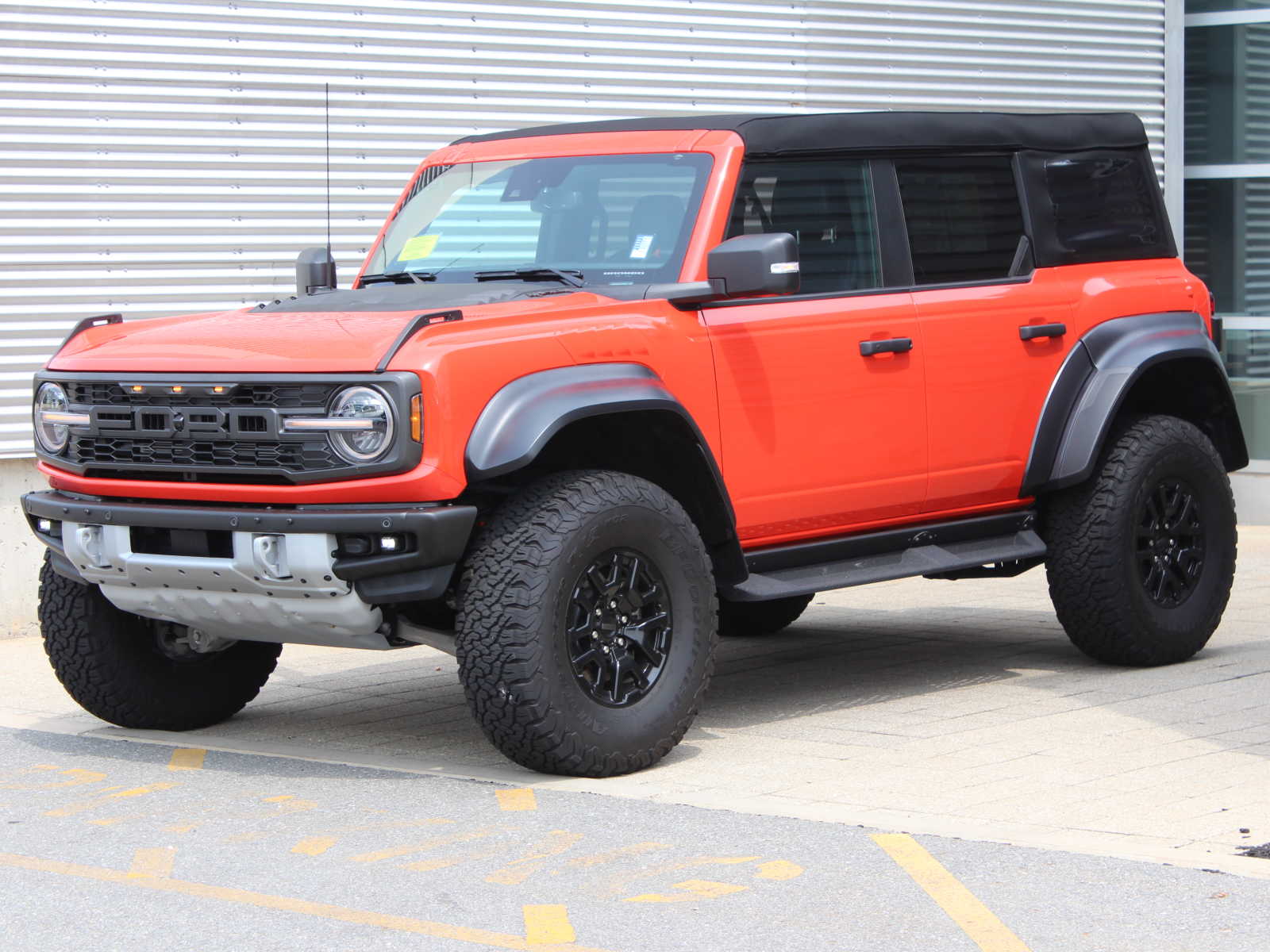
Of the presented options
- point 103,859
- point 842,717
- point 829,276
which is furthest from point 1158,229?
point 103,859

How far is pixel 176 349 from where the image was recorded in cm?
648

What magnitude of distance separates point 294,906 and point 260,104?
6.93 meters

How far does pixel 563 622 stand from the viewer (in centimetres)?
621

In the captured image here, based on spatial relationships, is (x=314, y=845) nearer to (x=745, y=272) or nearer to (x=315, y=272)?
(x=745, y=272)

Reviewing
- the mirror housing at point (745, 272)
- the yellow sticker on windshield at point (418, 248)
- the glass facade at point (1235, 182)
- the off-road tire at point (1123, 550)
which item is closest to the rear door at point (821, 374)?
the mirror housing at point (745, 272)

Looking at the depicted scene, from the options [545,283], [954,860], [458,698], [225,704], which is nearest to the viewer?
[954,860]

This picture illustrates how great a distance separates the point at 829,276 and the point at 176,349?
2.33 meters

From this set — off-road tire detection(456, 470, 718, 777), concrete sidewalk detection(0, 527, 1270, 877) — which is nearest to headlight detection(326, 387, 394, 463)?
off-road tire detection(456, 470, 718, 777)

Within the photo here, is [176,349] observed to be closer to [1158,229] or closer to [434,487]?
[434,487]

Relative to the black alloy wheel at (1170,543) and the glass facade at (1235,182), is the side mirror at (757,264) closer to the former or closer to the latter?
the black alloy wheel at (1170,543)

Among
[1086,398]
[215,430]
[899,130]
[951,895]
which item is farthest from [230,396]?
[1086,398]

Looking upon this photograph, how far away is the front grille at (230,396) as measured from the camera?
6.08 m

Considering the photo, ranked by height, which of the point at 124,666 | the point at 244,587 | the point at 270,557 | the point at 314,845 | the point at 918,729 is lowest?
the point at 918,729

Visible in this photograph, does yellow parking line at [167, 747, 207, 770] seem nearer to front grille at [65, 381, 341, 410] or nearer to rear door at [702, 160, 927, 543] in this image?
front grille at [65, 381, 341, 410]
